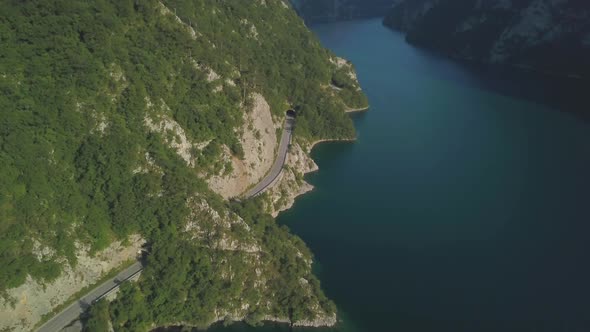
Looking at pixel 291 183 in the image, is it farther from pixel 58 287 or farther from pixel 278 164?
pixel 58 287

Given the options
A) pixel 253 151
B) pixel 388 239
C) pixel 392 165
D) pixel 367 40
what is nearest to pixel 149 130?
pixel 253 151

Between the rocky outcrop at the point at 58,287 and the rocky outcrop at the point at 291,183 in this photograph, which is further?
the rocky outcrop at the point at 291,183

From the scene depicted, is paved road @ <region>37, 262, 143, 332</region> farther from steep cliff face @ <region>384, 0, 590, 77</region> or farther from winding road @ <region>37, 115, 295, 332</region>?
steep cliff face @ <region>384, 0, 590, 77</region>

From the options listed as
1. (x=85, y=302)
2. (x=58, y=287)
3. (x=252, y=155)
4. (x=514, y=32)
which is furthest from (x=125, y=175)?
(x=514, y=32)

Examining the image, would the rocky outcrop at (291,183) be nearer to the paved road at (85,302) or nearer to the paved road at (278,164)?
the paved road at (278,164)

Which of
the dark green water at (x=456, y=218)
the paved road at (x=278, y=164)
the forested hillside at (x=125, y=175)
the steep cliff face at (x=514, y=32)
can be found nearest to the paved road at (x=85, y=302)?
the forested hillside at (x=125, y=175)

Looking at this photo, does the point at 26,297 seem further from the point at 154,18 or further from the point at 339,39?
the point at 339,39
